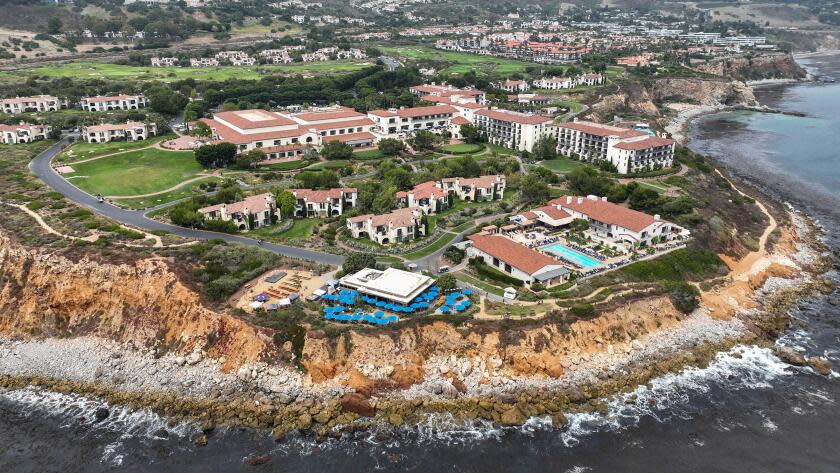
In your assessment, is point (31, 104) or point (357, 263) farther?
point (31, 104)

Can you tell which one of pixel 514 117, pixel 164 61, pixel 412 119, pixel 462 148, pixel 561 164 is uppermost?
pixel 164 61

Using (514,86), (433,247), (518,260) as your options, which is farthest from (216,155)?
(514,86)

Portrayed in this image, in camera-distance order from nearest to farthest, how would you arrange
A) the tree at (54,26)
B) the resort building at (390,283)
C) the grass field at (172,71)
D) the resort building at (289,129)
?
the resort building at (390,283) → the resort building at (289,129) → the grass field at (172,71) → the tree at (54,26)

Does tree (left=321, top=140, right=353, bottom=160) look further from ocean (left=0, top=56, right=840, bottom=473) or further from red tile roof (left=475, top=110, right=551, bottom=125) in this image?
ocean (left=0, top=56, right=840, bottom=473)

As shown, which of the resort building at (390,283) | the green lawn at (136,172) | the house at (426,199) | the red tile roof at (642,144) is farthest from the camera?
the red tile roof at (642,144)

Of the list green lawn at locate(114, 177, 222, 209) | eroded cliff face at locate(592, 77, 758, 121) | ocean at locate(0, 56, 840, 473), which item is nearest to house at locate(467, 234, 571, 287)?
ocean at locate(0, 56, 840, 473)

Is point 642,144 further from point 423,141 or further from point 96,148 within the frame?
point 96,148

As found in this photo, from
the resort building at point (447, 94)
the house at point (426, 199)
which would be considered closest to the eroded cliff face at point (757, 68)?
the resort building at point (447, 94)

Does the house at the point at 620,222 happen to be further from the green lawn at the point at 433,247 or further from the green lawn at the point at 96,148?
the green lawn at the point at 96,148

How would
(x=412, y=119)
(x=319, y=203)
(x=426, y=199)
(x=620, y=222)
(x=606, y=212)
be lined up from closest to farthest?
(x=620, y=222) < (x=606, y=212) < (x=319, y=203) < (x=426, y=199) < (x=412, y=119)
